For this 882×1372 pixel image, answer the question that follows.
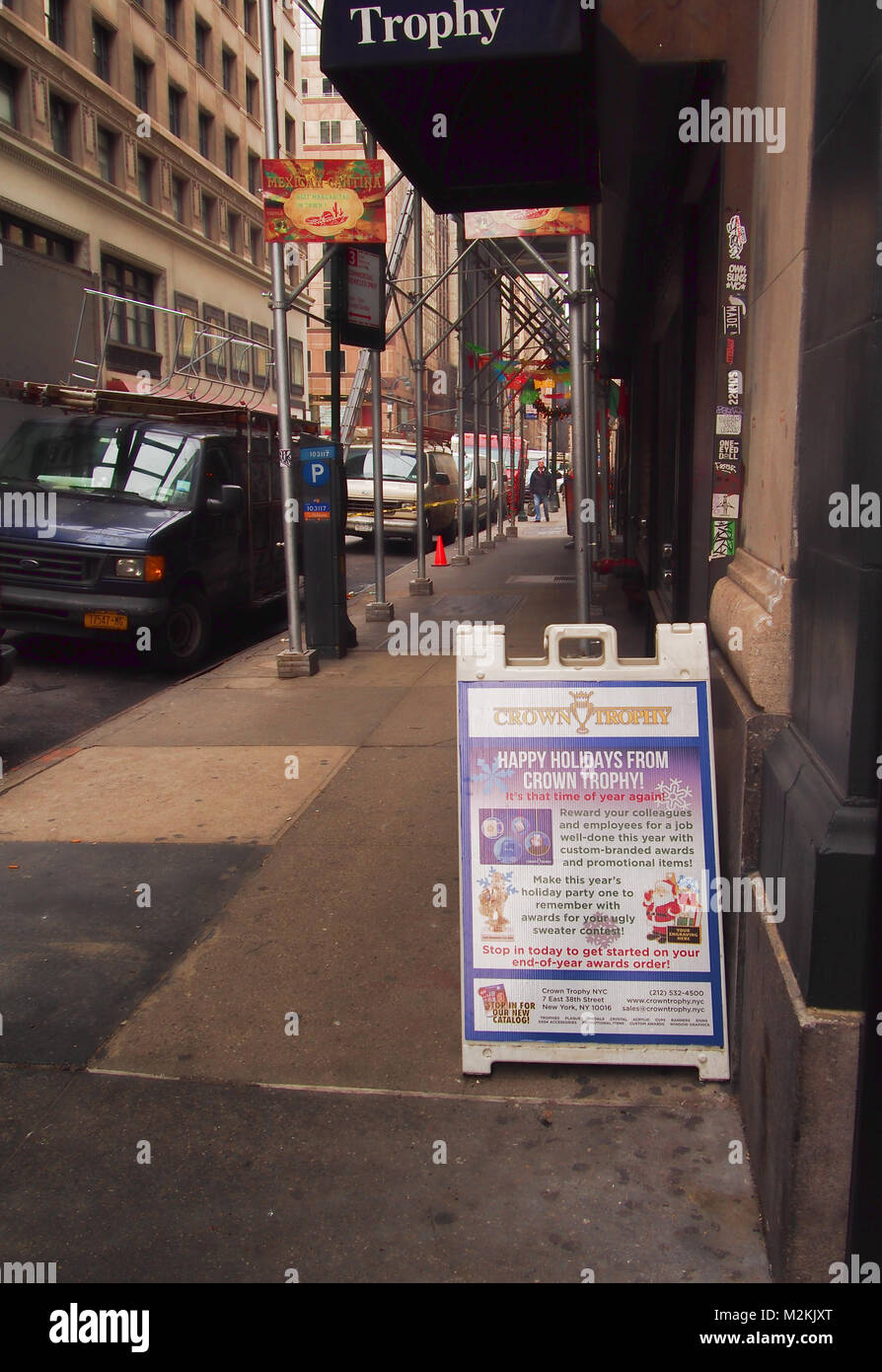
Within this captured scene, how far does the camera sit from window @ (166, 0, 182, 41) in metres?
36.3

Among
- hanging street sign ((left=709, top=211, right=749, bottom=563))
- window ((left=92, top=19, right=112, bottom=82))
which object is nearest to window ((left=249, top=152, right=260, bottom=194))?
window ((left=92, top=19, right=112, bottom=82))

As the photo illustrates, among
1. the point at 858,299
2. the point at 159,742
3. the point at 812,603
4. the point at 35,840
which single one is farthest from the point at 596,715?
the point at 159,742

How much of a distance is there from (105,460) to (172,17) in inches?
1274

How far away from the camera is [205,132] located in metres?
39.8

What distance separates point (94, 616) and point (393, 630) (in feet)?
10.7

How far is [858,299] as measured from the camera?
2281 millimetres

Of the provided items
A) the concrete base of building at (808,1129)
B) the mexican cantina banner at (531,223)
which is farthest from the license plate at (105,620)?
the concrete base of building at (808,1129)

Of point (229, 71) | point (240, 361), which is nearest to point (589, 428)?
point (240, 361)

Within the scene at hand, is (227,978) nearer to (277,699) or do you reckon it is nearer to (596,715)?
(596,715)

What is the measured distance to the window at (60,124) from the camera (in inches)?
1158

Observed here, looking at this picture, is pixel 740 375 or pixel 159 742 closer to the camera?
pixel 740 375

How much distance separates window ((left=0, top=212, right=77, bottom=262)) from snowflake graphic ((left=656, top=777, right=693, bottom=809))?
26.3 meters

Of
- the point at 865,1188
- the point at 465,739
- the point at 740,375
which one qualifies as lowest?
the point at 865,1188

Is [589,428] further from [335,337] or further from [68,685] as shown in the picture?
[68,685]
